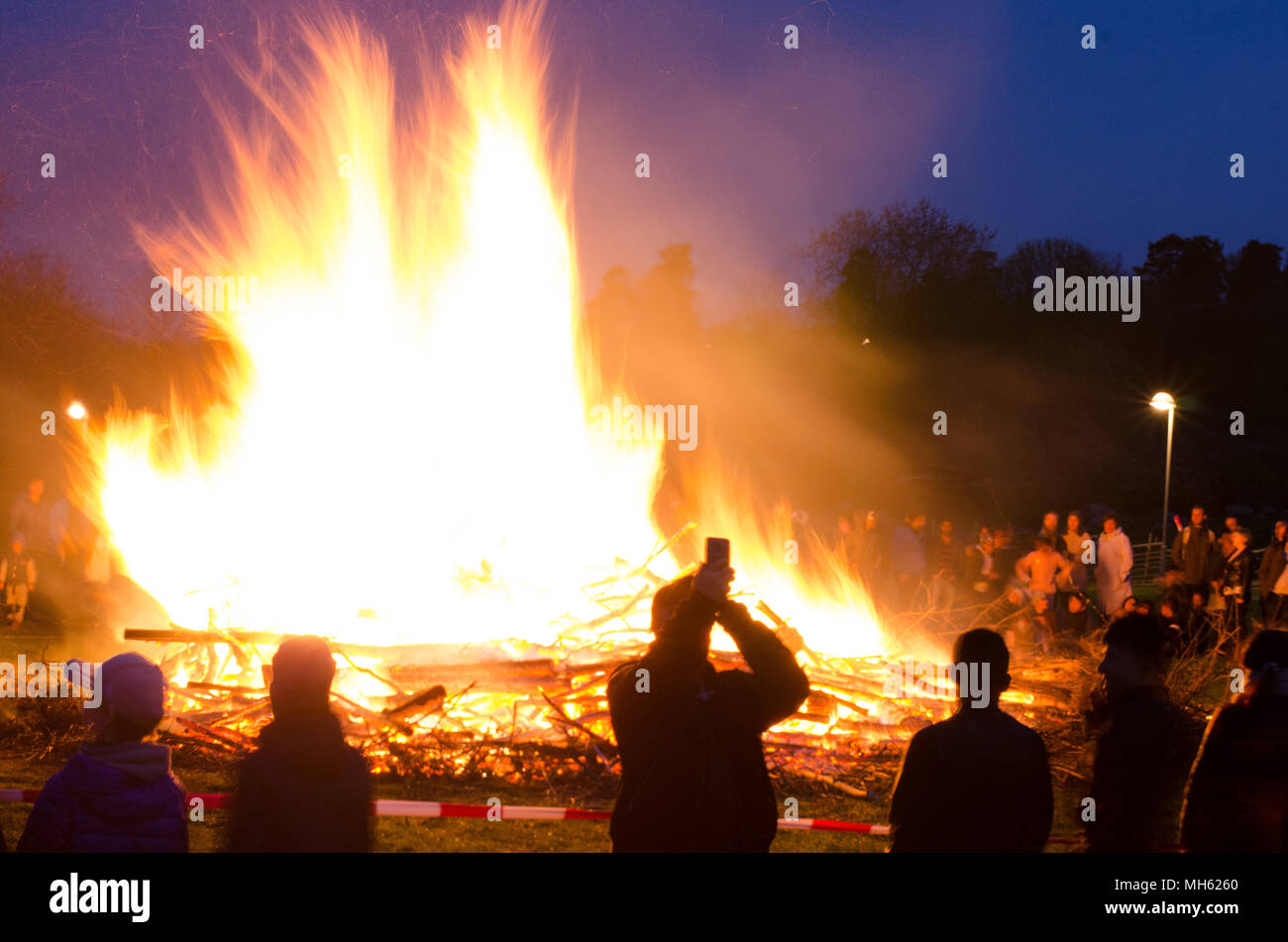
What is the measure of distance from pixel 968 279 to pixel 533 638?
3761cm

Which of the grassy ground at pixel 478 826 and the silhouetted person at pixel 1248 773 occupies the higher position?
the silhouetted person at pixel 1248 773

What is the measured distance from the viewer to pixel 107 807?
322 cm

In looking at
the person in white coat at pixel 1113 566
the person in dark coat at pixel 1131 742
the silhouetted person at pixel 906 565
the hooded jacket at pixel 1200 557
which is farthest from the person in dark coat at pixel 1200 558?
the person in dark coat at pixel 1131 742

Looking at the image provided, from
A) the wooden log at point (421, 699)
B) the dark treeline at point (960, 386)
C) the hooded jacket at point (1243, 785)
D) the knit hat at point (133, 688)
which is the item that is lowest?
the wooden log at point (421, 699)

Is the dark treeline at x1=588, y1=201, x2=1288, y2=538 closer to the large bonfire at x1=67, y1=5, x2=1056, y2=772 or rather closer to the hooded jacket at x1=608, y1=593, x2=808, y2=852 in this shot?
the large bonfire at x1=67, y1=5, x2=1056, y2=772

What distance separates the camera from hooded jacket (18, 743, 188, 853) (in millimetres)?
3188

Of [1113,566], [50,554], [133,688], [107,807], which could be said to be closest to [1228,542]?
[1113,566]

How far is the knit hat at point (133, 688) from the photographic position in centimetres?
333

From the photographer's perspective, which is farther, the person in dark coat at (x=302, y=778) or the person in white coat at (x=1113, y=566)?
A: the person in white coat at (x=1113, y=566)

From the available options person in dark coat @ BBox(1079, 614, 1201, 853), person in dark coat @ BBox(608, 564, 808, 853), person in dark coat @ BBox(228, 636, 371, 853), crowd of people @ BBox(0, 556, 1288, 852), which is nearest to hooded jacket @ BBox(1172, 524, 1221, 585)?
person in dark coat @ BBox(1079, 614, 1201, 853)

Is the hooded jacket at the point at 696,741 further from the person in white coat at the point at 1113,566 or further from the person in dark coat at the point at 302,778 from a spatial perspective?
the person in white coat at the point at 1113,566
